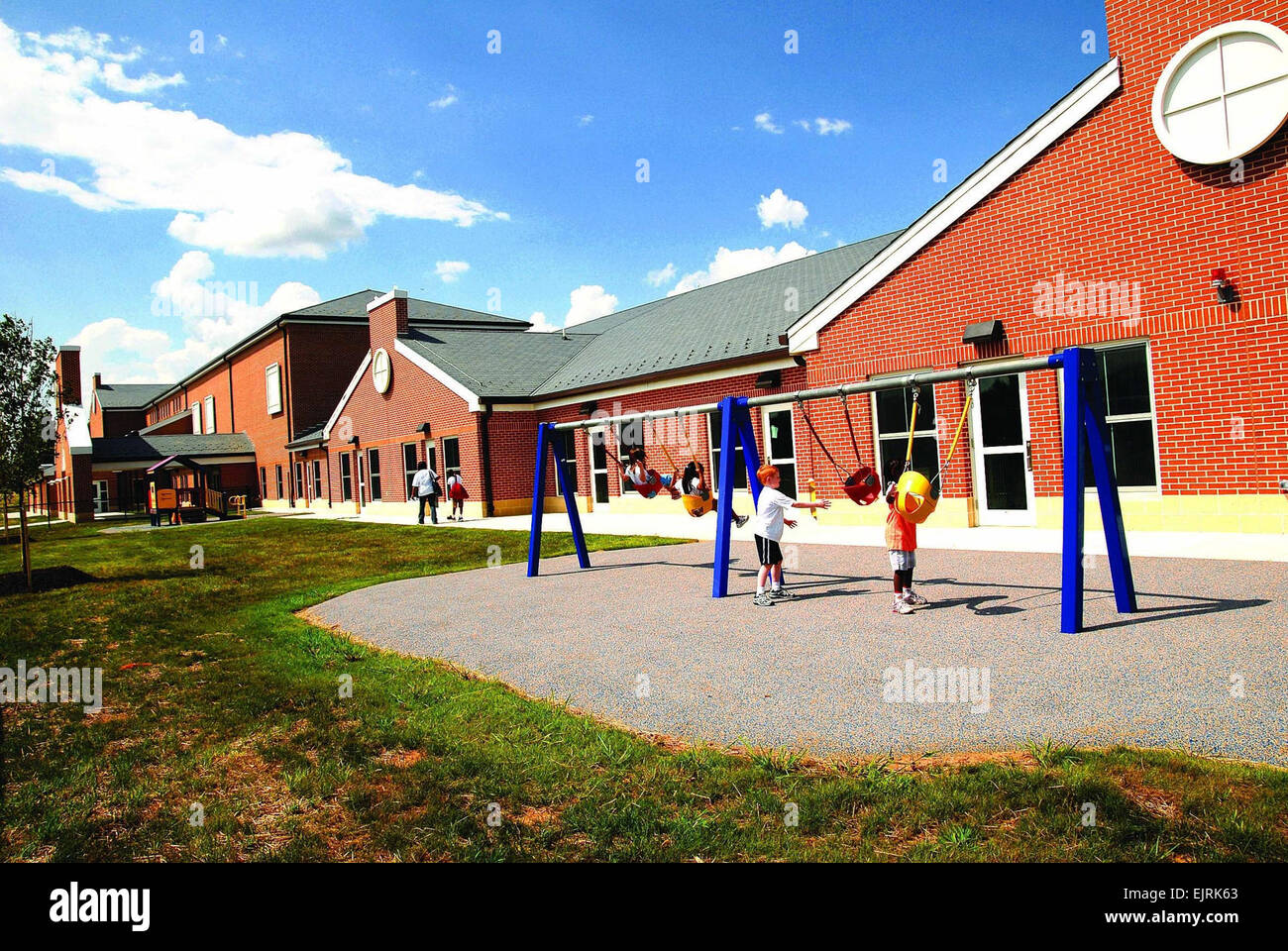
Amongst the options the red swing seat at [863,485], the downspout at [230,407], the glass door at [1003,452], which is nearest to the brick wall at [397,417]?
the glass door at [1003,452]

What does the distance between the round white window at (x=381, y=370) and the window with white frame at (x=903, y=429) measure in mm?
19722

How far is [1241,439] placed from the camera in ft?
36.0

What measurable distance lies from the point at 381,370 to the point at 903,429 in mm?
20888

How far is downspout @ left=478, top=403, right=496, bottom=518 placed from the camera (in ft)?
80.7

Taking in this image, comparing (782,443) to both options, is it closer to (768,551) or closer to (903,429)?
(903,429)

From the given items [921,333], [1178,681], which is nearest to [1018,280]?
[921,333]

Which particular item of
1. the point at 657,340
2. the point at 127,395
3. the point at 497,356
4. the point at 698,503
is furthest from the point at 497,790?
the point at 127,395

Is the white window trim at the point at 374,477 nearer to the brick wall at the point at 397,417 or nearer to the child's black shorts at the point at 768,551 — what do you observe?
the brick wall at the point at 397,417

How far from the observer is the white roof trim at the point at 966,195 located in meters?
12.2

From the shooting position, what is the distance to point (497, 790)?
163 inches

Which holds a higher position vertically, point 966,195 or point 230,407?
point 230,407

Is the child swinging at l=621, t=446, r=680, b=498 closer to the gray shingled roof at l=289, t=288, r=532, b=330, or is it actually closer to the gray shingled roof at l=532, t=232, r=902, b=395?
the gray shingled roof at l=532, t=232, r=902, b=395

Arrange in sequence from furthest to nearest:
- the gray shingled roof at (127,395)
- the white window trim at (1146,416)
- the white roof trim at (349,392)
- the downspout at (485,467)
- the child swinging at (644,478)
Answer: the gray shingled roof at (127,395) < the white roof trim at (349,392) < the downspout at (485,467) < the child swinging at (644,478) < the white window trim at (1146,416)

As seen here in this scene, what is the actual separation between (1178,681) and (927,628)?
6.99ft
